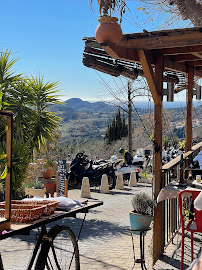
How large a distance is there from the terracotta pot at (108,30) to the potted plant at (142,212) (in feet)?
6.30

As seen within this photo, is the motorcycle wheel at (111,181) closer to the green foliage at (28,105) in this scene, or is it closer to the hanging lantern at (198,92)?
the green foliage at (28,105)

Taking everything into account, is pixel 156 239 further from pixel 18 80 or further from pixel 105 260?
pixel 18 80

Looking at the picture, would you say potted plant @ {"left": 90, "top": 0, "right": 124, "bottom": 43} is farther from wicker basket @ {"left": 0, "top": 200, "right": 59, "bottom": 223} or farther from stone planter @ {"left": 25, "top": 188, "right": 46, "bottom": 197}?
stone planter @ {"left": 25, "top": 188, "right": 46, "bottom": 197}

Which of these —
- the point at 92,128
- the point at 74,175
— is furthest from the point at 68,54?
the point at 74,175

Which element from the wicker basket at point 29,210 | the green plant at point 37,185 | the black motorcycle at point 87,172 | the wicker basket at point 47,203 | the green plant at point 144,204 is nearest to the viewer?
the wicker basket at point 29,210

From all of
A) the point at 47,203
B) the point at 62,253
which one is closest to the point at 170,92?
the point at 62,253

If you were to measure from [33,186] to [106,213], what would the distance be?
8.15 ft

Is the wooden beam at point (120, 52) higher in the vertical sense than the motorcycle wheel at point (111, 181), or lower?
higher

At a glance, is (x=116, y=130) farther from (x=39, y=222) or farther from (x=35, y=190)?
(x=39, y=222)

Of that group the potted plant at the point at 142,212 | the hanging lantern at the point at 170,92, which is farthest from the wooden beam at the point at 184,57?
the potted plant at the point at 142,212

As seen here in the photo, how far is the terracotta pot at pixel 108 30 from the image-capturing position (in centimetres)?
424

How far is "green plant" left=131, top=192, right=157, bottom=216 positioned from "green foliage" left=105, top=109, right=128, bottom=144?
21.0m

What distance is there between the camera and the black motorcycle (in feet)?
40.8

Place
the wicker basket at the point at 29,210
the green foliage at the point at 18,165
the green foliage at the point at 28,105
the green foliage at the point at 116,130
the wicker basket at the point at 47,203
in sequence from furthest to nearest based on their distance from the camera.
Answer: the green foliage at the point at 116,130
the green foliage at the point at 28,105
the green foliage at the point at 18,165
the wicker basket at the point at 47,203
the wicker basket at the point at 29,210
